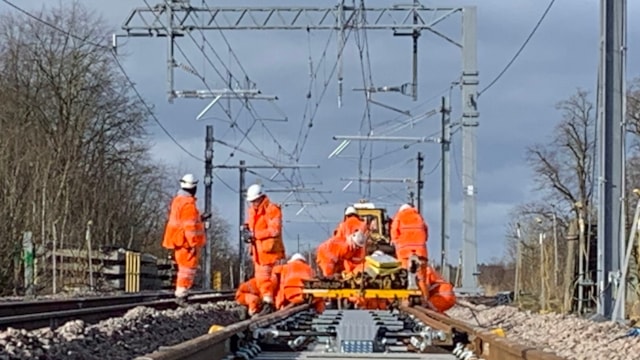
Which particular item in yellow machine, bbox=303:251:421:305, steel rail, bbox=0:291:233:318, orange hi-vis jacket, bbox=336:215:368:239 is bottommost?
steel rail, bbox=0:291:233:318

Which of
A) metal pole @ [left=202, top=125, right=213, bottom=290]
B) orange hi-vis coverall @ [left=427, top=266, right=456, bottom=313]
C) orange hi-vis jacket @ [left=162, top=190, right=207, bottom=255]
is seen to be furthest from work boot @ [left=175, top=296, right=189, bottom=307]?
metal pole @ [left=202, top=125, right=213, bottom=290]

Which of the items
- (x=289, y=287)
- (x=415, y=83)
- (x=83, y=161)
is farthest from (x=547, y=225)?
(x=289, y=287)

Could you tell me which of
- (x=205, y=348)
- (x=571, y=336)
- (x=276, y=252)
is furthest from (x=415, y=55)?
(x=205, y=348)

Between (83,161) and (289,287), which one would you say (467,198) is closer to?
(289,287)

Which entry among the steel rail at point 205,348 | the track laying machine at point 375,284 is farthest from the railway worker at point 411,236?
the steel rail at point 205,348

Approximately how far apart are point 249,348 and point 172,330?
3.85m

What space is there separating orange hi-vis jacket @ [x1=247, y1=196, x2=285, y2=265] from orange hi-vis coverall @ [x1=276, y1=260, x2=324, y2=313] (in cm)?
156

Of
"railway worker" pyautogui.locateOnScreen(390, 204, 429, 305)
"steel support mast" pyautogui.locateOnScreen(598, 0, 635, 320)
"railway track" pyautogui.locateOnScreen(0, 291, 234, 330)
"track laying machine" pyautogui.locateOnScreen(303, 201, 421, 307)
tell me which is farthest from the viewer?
"railway worker" pyautogui.locateOnScreen(390, 204, 429, 305)

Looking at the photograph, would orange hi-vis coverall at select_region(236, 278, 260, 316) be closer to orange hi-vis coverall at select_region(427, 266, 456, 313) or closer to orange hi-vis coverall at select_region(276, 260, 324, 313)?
Result: orange hi-vis coverall at select_region(276, 260, 324, 313)

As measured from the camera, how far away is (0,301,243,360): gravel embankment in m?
9.45

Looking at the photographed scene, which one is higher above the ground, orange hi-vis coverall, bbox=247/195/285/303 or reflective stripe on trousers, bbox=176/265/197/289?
orange hi-vis coverall, bbox=247/195/285/303

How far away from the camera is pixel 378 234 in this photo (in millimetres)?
29359

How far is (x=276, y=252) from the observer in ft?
60.6

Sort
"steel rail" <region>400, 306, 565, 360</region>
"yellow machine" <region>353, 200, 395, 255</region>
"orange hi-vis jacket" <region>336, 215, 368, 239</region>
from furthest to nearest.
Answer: "yellow machine" <region>353, 200, 395, 255</region> < "orange hi-vis jacket" <region>336, 215, 368, 239</region> < "steel rail" <region>400, 306, 565, 360</region>
